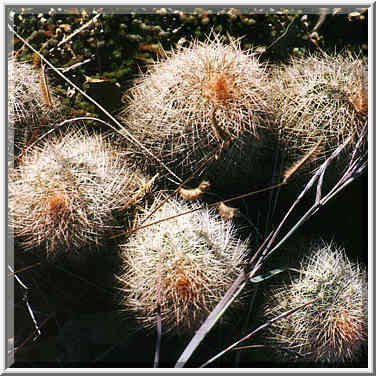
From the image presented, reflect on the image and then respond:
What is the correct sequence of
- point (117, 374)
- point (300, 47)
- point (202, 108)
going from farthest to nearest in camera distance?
point (300, 47), point (117, 374), point (202, 108)

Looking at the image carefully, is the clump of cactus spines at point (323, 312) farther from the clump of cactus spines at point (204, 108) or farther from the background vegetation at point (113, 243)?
the clump of cactus spines at point (204, 108)

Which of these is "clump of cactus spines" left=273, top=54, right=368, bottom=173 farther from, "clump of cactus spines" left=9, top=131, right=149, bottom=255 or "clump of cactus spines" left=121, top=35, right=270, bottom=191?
"clump of cactus spines" left=9, top=131, right=149, bottom=255

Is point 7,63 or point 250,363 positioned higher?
point 7,63

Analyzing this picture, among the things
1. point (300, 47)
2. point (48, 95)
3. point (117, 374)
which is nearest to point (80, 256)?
point (117, 374)

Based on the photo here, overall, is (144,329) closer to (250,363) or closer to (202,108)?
(250,363)

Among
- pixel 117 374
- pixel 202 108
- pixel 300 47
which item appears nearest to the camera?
pixel 202 108

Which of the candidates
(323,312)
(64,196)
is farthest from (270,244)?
(64,196)

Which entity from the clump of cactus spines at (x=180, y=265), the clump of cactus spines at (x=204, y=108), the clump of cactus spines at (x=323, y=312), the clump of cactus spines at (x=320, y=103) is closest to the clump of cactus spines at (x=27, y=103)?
the clump of cactus spines at (x=204, y=108)
